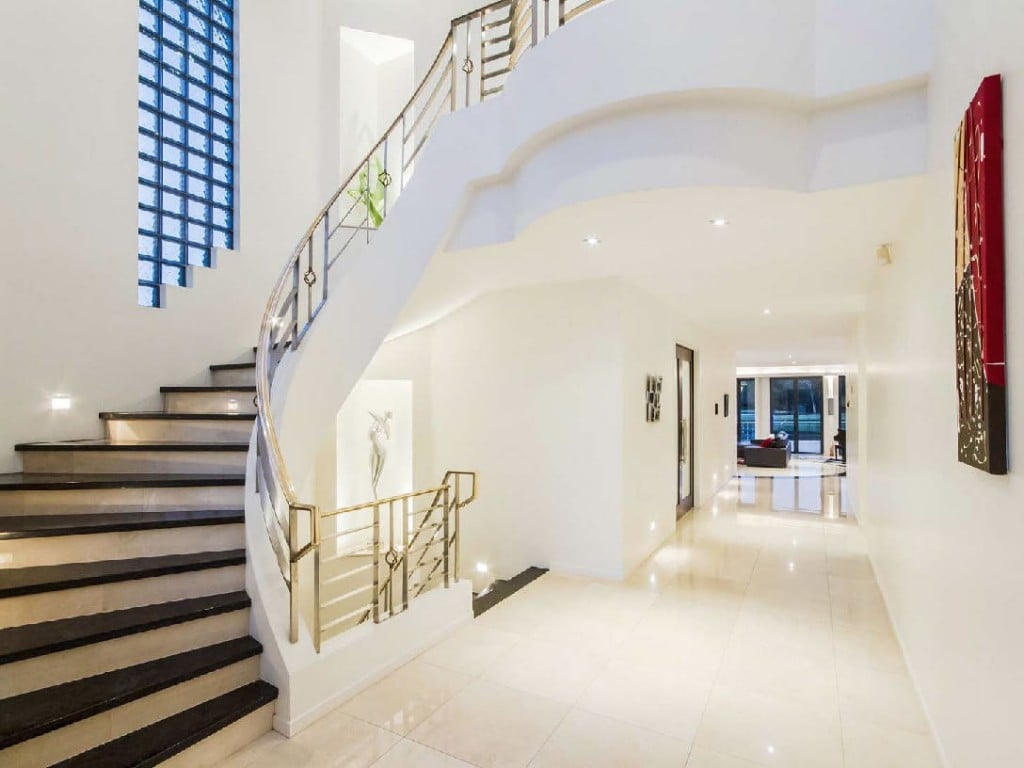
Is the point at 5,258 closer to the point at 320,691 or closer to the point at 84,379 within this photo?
the point at 84,379

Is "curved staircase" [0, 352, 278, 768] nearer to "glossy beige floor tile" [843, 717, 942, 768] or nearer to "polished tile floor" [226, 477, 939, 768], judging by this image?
"polished tile floor" [226, 477, 939, 768]

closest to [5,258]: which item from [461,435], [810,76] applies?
[461,435]

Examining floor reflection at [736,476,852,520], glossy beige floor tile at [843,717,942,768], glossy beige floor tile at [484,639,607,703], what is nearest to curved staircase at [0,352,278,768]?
glossy beige floor tile at [484,639,607,703]

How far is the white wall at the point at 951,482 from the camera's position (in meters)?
1.56

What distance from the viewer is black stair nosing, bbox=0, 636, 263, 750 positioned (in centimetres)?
204

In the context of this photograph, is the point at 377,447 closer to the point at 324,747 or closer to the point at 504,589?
the point at 504,589

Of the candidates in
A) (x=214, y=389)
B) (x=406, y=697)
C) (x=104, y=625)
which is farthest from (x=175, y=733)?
(x=214, y=389)

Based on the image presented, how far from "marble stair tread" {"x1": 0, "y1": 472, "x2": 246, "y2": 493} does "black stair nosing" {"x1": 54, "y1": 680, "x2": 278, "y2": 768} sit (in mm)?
1253

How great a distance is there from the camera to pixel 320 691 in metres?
2.84

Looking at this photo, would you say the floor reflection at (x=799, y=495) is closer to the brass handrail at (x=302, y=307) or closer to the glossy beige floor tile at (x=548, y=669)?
the glossy beige floor tile at (x=548, y=669)

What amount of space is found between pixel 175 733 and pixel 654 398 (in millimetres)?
5073

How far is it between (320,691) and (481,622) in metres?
1.51

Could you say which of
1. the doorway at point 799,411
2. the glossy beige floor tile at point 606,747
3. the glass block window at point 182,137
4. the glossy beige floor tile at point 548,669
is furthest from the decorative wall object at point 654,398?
the doorway at point 799,411

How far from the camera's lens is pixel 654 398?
6.13 metres
